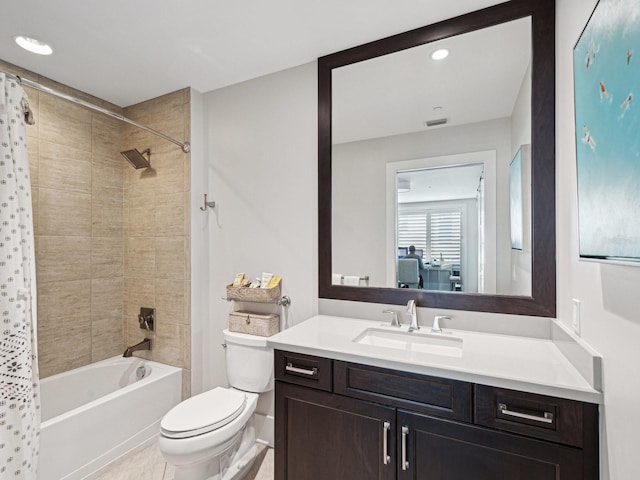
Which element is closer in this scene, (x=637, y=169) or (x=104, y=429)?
(x=637, y=169)

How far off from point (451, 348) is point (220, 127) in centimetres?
208

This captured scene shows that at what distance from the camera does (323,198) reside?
76.4 inches

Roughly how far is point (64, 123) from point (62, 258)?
0.98m

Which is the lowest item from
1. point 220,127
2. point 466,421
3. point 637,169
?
point 466,421

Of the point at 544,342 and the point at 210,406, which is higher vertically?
the point at 544,342

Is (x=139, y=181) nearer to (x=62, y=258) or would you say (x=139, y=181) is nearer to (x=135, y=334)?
(x=62, y=258)

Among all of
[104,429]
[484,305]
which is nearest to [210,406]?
[104,429]

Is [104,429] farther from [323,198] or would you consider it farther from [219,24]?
[219,24]

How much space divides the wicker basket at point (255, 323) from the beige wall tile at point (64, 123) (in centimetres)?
176

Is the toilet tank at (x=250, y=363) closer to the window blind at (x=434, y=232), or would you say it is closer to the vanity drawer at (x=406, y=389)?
the vanity drawer at (x=406, y=389)

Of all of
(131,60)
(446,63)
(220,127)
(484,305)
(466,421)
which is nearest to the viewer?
(466,421)

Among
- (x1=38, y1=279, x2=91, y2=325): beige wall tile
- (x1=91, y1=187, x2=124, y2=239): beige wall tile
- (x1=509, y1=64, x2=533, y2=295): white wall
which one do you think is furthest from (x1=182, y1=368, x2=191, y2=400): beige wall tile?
(x1=509, y1=64, x2=533, y2=295): white wall

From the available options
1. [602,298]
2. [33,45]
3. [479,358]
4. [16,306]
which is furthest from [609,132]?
[33,45]

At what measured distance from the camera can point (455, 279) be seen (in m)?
1.62
